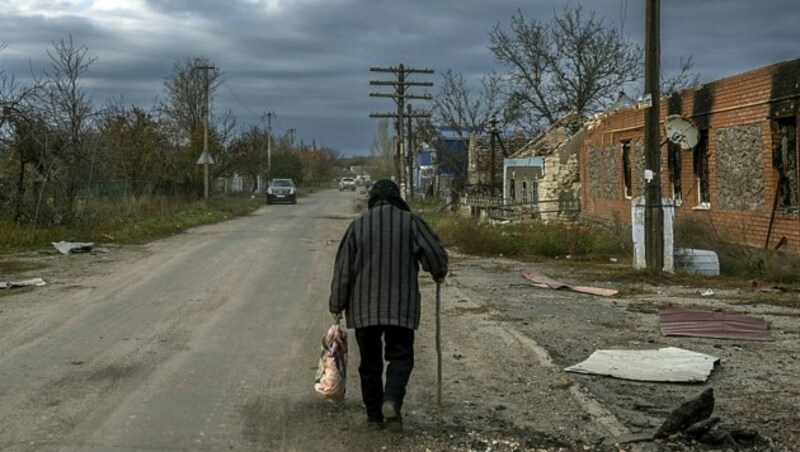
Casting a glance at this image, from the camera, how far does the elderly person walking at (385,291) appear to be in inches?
224

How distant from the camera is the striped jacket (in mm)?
5684

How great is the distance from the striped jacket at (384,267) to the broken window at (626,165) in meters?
18.5

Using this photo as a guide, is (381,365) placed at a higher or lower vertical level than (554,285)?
higher

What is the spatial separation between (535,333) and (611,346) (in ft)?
3.38

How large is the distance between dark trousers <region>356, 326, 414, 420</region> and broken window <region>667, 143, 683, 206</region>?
1493 centimetres

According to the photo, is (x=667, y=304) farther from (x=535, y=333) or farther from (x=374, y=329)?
(x=374, y=329)

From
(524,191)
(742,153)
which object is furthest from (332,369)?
(524,191)

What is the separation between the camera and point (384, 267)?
573 centimetres

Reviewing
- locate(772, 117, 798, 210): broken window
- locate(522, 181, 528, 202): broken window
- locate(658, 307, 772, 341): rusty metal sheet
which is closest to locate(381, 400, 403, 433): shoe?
locate(658, 307, 772, 341): rusty metal sheet

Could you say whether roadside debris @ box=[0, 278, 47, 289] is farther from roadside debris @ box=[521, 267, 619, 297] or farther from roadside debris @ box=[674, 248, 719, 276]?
roadside debris @ box=[674, 248, 719, 276]

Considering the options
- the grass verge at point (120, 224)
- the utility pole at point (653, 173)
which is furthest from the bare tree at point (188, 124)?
the utility pole at point (653, 173)

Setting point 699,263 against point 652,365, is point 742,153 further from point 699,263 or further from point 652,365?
point 652,365

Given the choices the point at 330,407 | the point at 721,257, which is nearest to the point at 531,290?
the point at 721,257

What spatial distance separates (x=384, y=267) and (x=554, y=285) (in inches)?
336
